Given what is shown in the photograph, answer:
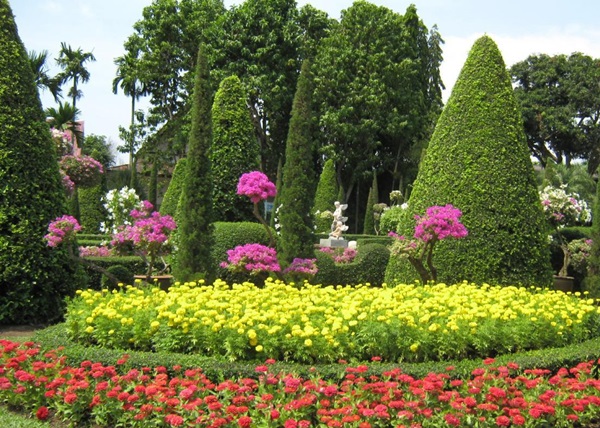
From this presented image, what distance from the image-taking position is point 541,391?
506 cm

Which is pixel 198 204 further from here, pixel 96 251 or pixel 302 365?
pixel 96 251

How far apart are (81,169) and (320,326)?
39.7ft

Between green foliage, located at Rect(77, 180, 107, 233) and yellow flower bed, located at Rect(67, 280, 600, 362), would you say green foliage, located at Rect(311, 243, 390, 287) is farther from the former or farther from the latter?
green foliage, located at Rect(77, 180, 107, 233)

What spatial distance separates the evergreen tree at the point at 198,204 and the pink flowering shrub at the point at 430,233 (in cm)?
341

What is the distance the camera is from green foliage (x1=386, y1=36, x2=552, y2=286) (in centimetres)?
988

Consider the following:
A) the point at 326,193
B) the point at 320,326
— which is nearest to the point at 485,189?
the point at 320,326

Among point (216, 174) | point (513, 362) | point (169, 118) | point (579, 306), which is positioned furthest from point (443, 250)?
point (169, 118)

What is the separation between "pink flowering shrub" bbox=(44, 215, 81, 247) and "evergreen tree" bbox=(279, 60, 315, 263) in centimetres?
440

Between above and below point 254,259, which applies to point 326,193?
above

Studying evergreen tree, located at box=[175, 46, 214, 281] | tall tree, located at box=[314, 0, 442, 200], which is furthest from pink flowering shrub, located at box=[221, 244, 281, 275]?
tall tree, located at box=[314, 0, 442, 200]

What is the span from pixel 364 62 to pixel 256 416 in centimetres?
3034

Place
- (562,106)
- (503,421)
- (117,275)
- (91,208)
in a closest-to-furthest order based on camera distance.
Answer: (503,421), (117,275), (91,208), (562,106)

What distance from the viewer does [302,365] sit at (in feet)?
17.7

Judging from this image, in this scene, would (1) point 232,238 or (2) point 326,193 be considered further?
(2) point 326,193
